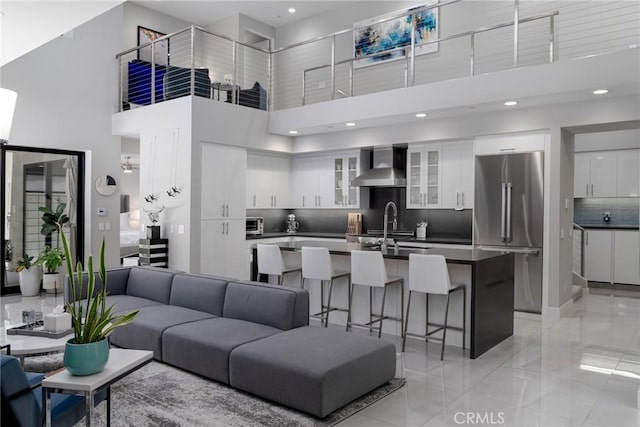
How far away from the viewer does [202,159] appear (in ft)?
23.0

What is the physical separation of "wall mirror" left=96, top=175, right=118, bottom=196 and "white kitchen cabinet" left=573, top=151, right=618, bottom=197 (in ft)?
27.0

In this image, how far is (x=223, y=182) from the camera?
736 centimetres

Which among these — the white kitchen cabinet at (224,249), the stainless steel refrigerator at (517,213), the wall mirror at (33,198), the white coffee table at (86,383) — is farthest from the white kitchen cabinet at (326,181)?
the white coffee table at (86,383)

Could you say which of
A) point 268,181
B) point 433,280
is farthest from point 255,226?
point 433,280

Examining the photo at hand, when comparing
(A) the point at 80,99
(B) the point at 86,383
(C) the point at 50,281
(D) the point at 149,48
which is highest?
(D) the point at 149,48

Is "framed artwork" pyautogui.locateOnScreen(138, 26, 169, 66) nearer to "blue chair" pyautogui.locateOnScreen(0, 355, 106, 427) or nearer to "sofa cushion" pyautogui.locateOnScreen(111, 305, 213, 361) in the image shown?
"sofa cushion" pyautogui.locateOnScreen(111, 305, 213, 361)

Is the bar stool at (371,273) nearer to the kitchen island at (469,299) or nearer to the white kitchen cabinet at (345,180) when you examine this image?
the kitchen island at (469,299)

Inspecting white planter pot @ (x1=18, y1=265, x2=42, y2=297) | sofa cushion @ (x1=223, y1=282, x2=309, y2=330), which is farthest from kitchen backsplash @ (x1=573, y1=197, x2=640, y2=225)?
white planter pot @ (x1=18, y1=265, x2=42, y2=297)

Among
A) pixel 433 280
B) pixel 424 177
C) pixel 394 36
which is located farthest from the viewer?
pixel 394 36

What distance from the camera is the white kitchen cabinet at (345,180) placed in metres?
8.52

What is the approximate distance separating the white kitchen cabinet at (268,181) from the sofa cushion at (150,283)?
3.28 m

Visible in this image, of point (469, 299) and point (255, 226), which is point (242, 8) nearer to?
point (255, 226)

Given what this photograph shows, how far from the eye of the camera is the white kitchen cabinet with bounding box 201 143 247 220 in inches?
279

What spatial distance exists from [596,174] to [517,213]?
3.15 meters
